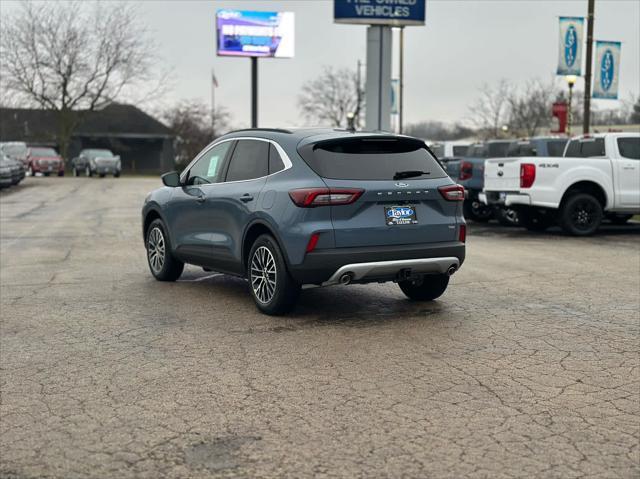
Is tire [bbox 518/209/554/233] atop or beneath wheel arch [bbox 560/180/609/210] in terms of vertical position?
beneath

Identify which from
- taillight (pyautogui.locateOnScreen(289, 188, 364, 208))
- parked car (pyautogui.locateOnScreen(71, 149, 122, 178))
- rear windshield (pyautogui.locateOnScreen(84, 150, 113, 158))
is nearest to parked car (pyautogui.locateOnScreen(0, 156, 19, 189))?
parked car (pyautogui.locateOnScreen(71, 149, 122, 178))

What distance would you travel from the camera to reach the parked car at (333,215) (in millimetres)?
7184

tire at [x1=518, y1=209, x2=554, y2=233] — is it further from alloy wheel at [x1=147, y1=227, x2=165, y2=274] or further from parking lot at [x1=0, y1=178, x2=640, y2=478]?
alloy wheel at [x1=147, y1=227, x2=165, y2=274]

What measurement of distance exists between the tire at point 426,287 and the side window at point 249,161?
195cm

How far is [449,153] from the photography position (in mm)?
23859

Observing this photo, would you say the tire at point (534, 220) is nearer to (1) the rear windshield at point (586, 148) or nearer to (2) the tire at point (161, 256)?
(1) the rear windshield at point (586, 148)

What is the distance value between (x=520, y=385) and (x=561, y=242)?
9.80 metres

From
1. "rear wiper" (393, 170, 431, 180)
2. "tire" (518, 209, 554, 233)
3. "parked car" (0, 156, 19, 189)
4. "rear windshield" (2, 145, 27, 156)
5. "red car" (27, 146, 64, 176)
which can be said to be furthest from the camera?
"red car" (27, 146, 64, 176)

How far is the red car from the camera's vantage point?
4888 centimetres

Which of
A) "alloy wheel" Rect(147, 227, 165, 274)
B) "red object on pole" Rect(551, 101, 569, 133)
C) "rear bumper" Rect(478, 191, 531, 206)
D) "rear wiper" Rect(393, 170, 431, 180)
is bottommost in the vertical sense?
"alloy wheel" Rect(147, 227, 165, 274)

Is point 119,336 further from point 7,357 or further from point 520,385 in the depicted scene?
point 520,385

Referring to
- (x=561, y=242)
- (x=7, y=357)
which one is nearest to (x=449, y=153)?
(x=561, y=242)

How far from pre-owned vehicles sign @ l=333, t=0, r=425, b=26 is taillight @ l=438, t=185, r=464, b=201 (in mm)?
22551

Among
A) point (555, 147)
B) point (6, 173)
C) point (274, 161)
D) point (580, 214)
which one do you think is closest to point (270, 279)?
point (274, 161)
